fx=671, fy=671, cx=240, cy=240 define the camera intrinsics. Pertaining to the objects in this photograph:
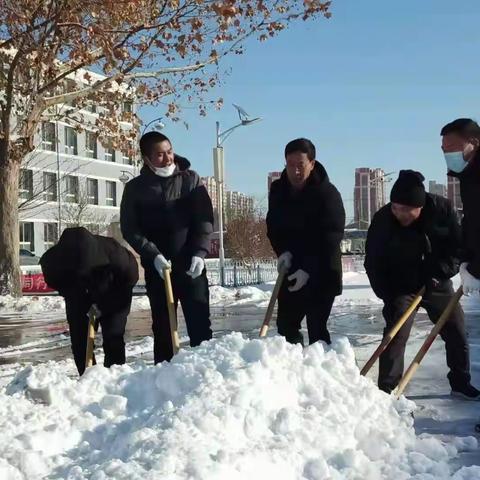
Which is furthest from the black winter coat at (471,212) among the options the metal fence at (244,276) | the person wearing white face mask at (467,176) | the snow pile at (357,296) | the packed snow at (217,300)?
the metal fence at (244,276)

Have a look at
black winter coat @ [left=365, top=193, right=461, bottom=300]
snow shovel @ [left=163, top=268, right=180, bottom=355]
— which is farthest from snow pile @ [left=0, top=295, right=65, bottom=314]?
black winter coat @ [left=365, top=193, right=461, bottom=300]

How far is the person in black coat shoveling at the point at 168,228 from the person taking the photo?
485 cm

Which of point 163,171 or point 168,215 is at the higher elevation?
point 163,171

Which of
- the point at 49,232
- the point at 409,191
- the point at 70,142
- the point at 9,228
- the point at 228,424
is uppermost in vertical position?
the point at 70,142

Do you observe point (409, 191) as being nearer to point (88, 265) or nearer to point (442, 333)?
point (442, 333)

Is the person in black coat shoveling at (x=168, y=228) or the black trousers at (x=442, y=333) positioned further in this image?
the person in black coat shoveling at (x=168, y=228)

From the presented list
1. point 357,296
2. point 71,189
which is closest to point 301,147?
point 357,296

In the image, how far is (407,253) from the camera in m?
4.55

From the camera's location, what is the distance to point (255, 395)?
329cm

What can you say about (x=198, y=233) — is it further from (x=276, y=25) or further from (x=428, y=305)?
(x=276, y=25)

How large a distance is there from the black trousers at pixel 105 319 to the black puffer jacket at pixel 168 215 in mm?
345

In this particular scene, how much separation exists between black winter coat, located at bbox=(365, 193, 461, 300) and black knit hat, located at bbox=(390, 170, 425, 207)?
14 centimetres

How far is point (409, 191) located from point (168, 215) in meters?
1.70

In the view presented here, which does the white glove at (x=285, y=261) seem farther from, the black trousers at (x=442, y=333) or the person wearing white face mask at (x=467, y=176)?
the person wearing white face mask at (x=467, y=176)
